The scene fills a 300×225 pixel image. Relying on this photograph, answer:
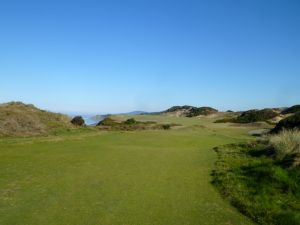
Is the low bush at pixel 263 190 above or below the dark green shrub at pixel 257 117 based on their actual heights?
below

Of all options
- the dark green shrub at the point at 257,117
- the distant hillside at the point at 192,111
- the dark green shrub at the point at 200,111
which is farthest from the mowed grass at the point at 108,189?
the distant hillside at the point at 192,111

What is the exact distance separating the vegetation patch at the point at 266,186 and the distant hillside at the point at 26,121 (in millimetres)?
17749

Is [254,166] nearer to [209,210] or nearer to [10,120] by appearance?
[209,210]

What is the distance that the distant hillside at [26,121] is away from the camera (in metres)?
27.8

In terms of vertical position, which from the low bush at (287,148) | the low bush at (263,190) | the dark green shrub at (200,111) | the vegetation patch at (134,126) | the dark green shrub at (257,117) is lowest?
the low bush at (263,190)

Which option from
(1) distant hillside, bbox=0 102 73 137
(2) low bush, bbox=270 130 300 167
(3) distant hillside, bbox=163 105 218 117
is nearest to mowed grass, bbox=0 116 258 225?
(2) low bush, bbox=270 130 300 167

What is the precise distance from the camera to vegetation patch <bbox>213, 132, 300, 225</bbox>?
8781 millimetres

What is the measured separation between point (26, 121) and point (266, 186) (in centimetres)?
2374

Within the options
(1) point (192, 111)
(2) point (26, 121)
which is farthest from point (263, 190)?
(1) point (192, 111)

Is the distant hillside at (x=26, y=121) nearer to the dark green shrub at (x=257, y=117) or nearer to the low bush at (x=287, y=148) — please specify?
the low bush at (x=287, y=148)

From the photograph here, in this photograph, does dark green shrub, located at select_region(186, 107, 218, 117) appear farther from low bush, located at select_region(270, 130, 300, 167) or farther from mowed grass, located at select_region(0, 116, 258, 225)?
low bush, located at select_region(270, 130, 300, 167)

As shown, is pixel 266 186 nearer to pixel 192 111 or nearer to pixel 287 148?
pixel 287 148

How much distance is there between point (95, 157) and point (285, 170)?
889 centimetres

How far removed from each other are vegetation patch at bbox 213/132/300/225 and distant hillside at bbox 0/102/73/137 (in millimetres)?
17749
